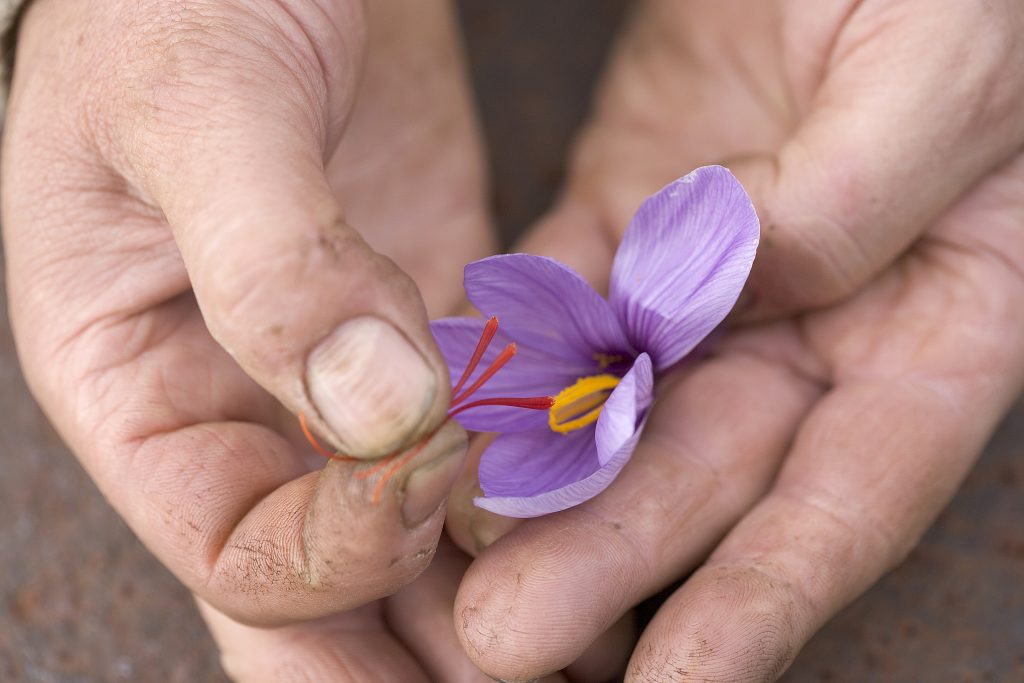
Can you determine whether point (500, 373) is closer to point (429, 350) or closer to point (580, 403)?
point (580, 403)

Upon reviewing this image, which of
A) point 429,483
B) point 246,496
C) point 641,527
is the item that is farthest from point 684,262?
point 246,496

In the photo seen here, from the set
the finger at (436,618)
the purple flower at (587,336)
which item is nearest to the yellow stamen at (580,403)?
the purple flower at (587,336)

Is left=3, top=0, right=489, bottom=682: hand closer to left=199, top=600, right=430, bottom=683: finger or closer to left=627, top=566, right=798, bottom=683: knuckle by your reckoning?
left=199, top=600, right=430, bottom=683: finger

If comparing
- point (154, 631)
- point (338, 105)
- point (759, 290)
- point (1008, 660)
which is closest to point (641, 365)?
point (759, 290)

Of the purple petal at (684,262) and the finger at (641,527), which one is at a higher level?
the purple petal at (684,262)

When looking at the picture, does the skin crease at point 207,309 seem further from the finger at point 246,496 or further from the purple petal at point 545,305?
the purple petal at point 545,305
